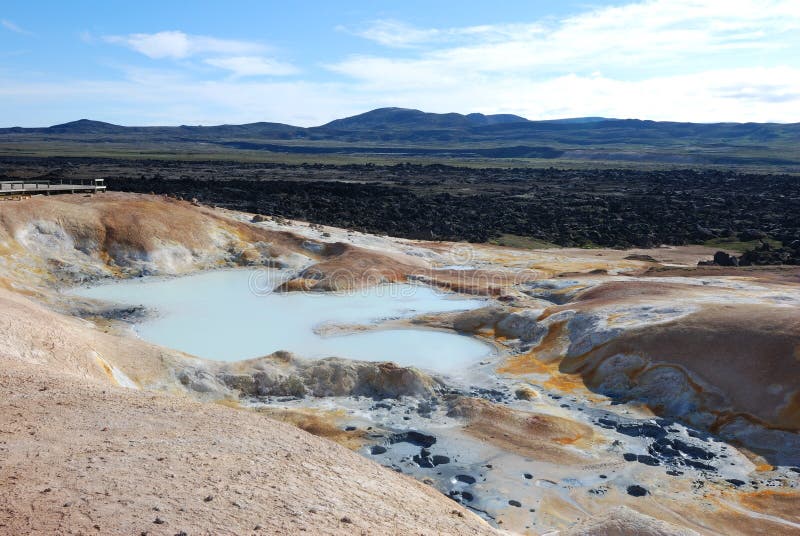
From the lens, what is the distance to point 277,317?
27625 millimetres

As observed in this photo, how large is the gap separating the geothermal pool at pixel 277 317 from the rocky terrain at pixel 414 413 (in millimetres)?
1006

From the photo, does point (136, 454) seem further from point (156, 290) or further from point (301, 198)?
point (301, 198)

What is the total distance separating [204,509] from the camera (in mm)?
9125

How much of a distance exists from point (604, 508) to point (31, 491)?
1010cm

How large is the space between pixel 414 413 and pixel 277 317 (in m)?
10.3

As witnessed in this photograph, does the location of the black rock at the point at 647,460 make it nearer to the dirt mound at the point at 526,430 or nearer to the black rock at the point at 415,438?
the dirt mound at the point at 526,430

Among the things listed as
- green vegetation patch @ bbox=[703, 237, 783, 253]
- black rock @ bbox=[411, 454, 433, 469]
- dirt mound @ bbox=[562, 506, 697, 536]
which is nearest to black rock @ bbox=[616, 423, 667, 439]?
black rock @ bbox=[411, 454, 433, 469]

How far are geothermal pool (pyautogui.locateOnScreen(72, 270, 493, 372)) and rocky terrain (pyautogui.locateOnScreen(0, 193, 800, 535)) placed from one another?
101 cm

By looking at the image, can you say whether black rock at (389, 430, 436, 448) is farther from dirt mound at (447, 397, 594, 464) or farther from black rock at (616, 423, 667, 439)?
black rock at (616, 423, 667, 439)

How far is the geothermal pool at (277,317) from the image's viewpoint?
23641mm

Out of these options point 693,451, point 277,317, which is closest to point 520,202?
point 277,317

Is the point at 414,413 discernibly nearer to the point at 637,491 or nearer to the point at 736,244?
the point at 637,491

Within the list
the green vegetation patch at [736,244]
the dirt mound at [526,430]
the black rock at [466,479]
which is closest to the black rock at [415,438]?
the dirt mound at [526,430]

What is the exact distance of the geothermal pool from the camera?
23.6 m
